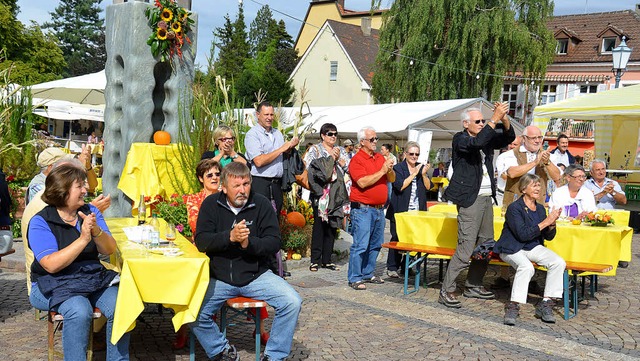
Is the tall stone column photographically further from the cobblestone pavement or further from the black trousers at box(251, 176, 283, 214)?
the black trousers at box(251, 176, 283, 214)

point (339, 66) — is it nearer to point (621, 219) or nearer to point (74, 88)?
point (74, 88)

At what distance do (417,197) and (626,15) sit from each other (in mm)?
39084

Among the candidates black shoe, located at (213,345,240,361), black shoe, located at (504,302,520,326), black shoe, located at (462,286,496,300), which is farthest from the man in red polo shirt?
black shoe, located at (213,345,240,361)

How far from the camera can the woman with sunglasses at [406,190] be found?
863cm

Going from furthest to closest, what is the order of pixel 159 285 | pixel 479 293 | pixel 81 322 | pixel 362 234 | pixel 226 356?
pixel 362 234 < pixel 479 293 < pixel 226 356 < pixel 159 285 < pixel 81 322

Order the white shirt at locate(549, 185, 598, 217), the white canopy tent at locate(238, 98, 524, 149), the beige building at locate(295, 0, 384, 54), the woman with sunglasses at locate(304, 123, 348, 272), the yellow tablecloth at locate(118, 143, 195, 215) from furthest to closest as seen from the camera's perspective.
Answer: the beige building at locate(295, 0, 384, 54) < the white canopy tent at locate(238, 98, 524, 149) < the yellow tablecloth at locate(118, 143, 195, 215) < the woman with sunglasses at locate(304, 123, 348, 272) < the white shirt at locate(549, 185, 598, 217)

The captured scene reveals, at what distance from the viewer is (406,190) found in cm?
885

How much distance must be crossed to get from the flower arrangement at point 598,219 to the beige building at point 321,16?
55439 millimetres

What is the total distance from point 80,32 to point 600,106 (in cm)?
8189

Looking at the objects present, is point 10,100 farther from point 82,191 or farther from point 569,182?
point 569,182

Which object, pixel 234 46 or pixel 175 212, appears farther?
pixel 234 46

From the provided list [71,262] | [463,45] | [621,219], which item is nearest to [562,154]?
[621,219]

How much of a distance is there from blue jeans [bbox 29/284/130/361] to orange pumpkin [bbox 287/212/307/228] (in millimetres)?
4829

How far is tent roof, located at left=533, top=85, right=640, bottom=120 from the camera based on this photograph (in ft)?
45.2
